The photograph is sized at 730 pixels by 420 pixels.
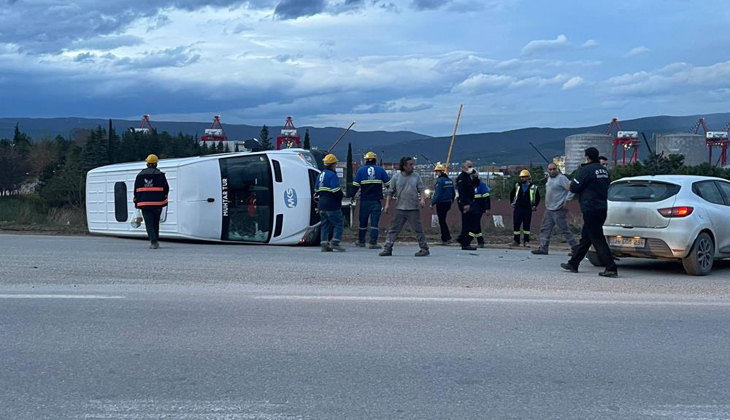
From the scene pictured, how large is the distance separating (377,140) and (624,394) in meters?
191

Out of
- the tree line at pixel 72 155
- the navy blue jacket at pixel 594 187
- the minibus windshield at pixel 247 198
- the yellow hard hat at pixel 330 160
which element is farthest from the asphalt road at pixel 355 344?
the tree line at pixel 72 155

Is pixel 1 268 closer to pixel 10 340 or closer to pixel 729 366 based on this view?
pixel 10 340

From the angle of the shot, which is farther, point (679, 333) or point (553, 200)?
point (553, 200)

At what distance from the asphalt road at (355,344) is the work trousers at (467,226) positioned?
4.26 meters

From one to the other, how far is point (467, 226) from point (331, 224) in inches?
116

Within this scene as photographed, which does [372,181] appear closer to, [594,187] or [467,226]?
[467,226]

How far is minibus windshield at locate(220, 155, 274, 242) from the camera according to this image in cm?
1486

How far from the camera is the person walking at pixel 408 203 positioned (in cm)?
1291

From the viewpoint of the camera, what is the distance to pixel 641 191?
11086 millimetres

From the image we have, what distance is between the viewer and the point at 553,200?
13.6 metres

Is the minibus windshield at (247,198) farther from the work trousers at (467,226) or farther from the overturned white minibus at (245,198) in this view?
the work trousers at (467,226)

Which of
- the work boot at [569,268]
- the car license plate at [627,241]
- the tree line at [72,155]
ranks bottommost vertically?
the work boot at [569,268]

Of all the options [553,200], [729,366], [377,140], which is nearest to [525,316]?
[729,366]

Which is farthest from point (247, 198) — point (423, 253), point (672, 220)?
point (672, 220)
